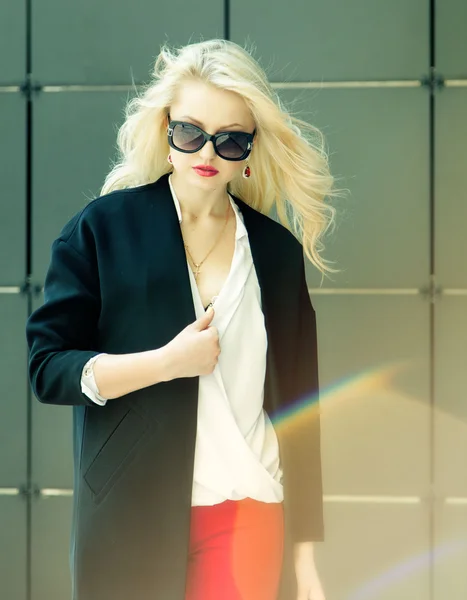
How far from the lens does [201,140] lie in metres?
1.74

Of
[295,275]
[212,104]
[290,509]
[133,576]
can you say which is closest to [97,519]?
[133,576]

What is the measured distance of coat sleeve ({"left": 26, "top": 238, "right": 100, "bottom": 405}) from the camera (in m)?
1.61

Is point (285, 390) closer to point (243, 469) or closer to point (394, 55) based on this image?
point (243, 469)

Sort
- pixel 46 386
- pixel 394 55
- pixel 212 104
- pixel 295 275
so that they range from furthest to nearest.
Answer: pixel 394 55 < pixel 295 275 < pixel 212 104 < pixel 46 386

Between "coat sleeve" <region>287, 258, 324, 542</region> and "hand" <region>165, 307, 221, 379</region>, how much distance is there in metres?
0.30

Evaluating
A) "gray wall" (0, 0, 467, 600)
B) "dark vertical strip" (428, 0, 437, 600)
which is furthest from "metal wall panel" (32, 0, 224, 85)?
"dark vertical strip" (428, 0, 437, 600)

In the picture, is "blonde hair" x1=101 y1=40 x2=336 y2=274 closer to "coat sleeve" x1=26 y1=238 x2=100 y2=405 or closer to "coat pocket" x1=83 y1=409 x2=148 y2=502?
"coat sleeve" x1=26 y1=238 x2=100 y2=405

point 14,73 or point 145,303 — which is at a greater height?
point 14,73

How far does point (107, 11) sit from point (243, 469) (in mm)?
1903

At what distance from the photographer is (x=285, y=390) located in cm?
184

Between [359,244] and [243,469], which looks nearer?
[243,469]

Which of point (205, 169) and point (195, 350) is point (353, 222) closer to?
point (205, 169)

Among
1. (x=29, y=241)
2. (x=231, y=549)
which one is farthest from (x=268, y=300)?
(x=29, y=241)

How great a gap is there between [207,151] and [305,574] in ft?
3.36
